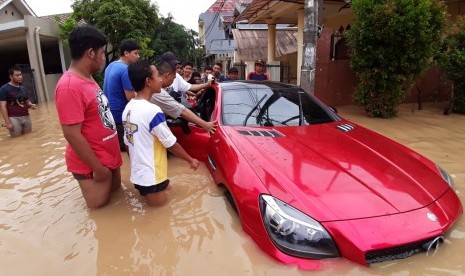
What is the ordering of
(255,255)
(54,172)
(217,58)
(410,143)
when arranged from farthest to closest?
(217,58)
(410,143)
(54,172)
(255,255)

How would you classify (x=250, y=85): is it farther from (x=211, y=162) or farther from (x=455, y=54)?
(x=455, y=54)

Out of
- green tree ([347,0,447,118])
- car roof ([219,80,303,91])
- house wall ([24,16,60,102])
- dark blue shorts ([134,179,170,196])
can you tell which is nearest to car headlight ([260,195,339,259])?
dark blue shorts ([134,179,170,196])

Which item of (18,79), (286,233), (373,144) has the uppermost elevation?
(18,79)

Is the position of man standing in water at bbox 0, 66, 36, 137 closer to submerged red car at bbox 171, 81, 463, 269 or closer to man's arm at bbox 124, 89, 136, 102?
man's arm at bbox 124, 89, 136, 102

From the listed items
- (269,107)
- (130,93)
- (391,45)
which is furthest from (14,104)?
(391,45)

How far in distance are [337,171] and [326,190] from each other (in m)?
0.30

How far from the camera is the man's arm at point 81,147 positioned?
102 inches

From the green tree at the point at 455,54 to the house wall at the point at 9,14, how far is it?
18.7 m

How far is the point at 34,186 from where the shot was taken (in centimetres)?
400

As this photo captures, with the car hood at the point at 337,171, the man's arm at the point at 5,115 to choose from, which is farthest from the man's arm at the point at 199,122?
the man's arm at the point at 5,115

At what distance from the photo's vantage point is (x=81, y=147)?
8.62 feet

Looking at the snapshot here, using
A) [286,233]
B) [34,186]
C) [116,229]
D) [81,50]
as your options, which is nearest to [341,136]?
[286,233]

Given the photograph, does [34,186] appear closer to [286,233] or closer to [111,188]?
[111,188]

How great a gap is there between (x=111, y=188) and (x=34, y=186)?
1.37m
